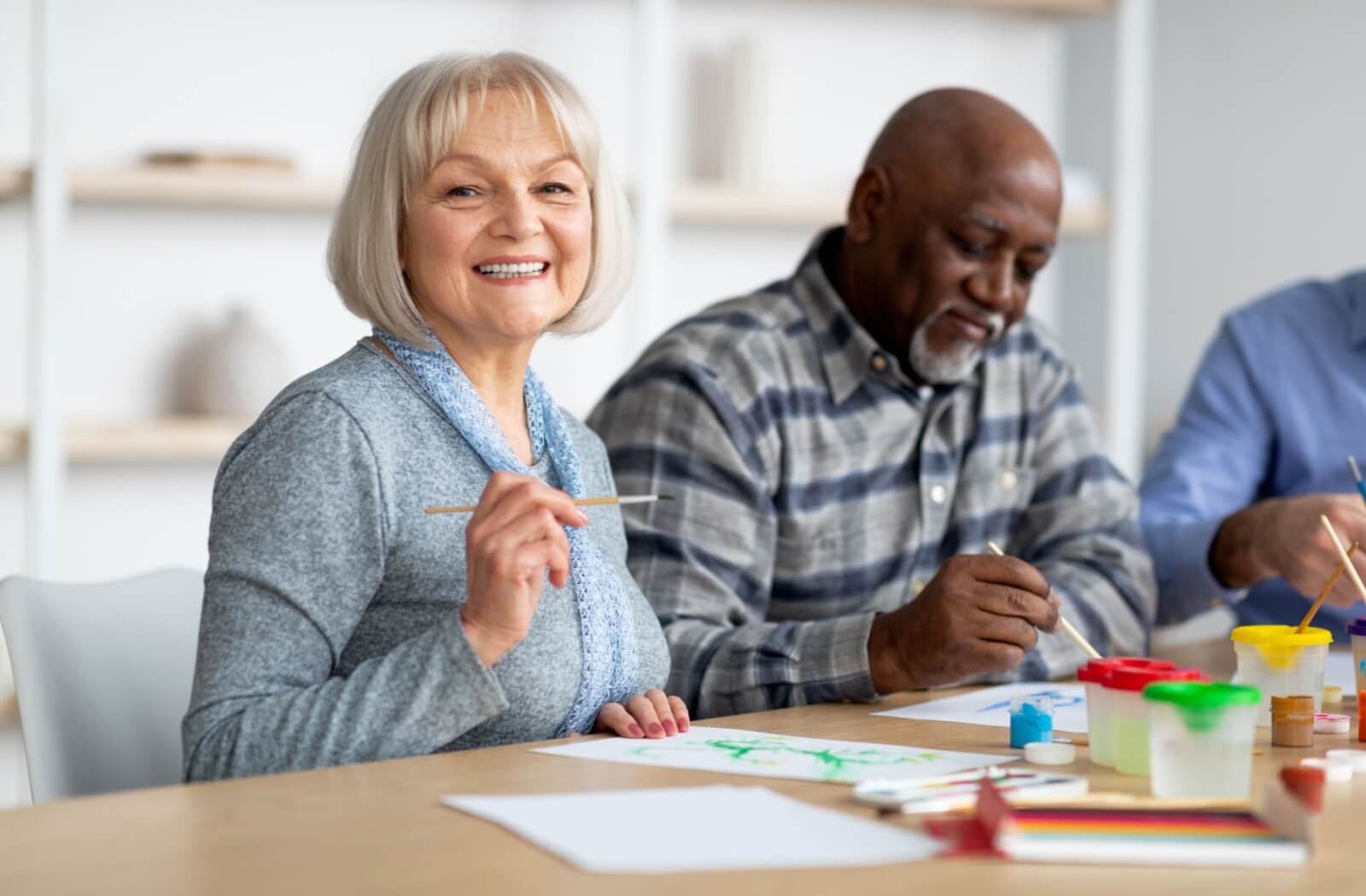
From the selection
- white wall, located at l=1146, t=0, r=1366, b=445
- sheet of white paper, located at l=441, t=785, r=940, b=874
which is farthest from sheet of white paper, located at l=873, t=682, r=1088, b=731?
white wall, located at l=1146, t=0, r=1366, b=445

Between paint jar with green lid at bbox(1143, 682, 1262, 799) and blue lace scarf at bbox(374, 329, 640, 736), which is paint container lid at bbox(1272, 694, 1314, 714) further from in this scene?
blue lace scarf at bbox(374, 329, 640, 736)

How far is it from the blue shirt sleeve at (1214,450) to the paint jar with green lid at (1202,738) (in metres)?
1.16

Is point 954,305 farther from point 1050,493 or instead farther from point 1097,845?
point 1097,845

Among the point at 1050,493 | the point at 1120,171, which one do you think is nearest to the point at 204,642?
the point at 1050,493

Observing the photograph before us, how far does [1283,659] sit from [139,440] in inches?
92.4

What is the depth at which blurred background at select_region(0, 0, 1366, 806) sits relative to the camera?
319 centimetres

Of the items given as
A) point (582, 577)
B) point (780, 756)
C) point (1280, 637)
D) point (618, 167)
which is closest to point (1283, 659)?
point (1280, 637)

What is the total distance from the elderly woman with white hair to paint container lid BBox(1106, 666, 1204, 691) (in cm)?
39

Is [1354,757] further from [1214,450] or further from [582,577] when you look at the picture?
[1214,450]

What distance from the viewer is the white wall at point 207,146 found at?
10.6 feet

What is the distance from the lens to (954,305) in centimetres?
201

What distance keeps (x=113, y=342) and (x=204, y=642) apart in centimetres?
217

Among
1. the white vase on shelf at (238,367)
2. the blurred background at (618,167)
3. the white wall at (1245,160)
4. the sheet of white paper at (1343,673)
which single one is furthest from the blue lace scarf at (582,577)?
the white wall at (1245,160)

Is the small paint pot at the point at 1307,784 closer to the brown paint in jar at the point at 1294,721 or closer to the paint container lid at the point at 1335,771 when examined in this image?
the paint container lid at the point at 1335,771
